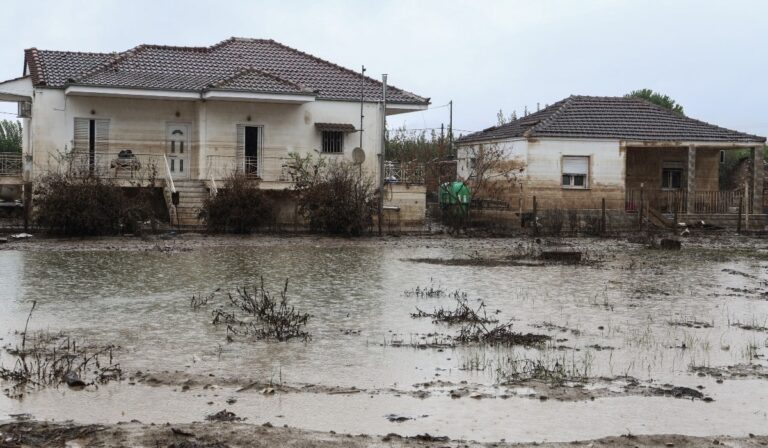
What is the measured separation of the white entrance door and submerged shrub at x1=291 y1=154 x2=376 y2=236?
445 centimetres

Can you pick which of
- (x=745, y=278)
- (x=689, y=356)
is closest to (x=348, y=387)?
(x=689, y=356)

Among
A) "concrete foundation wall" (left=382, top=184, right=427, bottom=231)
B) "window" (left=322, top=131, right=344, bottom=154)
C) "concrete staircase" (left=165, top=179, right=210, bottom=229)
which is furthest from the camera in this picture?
"window" (left=322, top=131, right=344, bottom=154)

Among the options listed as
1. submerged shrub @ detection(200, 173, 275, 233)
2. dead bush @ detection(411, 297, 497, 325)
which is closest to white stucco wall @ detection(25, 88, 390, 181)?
submerged shrub @ detection(200, 173, 275, 233)

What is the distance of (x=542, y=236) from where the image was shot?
1320 inches

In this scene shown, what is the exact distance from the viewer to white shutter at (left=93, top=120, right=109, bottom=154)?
33.8 metres

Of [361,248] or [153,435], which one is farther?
[361,248]

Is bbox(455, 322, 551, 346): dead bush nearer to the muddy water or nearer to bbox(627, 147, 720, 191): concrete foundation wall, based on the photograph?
the muddy water

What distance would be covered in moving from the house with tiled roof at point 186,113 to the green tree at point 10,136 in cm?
2116

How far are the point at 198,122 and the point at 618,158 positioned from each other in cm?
1630

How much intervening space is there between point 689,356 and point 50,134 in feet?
85.6

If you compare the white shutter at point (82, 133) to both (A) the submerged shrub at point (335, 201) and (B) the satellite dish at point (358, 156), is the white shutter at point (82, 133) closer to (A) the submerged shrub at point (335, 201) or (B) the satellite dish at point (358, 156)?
(A) the submerged shrub at point (335, 201)

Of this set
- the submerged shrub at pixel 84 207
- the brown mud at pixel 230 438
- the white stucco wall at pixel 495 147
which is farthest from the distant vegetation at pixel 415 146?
the brown mud at pixel 230 438

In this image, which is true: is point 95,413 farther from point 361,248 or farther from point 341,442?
point 361,248

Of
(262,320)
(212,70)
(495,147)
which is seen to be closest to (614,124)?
(495,147)
